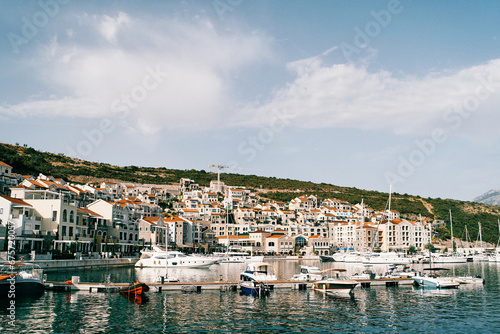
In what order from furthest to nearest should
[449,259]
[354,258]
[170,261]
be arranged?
[354,258]
[449,259]
[170,261]

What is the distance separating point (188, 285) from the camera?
131 feet

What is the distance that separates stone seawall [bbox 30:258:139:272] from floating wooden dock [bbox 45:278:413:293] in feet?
54.5

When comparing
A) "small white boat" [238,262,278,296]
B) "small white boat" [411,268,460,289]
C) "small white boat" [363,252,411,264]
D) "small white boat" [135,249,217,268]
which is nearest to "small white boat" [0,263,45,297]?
"small white boat" [238,262,278,296]

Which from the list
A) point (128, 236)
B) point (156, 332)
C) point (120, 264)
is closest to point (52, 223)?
point (120, 264)

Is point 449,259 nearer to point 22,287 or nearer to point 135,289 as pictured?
point 135,289

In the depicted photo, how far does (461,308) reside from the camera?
105ft

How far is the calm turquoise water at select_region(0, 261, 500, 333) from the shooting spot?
80.5ft

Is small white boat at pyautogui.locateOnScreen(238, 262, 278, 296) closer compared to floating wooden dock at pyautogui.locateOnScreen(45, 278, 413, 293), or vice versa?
floating wooden dock at pyautogui.locateOnScreen(45, 278, 413, 293)

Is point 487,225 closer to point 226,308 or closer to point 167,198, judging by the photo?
point 167,198

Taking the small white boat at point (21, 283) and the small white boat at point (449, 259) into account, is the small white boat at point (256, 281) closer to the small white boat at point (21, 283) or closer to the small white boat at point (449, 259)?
the small white boat at point (21, 283)

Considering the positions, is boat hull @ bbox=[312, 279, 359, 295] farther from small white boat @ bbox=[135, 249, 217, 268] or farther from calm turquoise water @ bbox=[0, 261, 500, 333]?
small white boat @ bbox=[135, 249, 217, 268]

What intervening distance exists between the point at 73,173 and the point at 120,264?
10816cm

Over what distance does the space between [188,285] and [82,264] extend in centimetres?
2669

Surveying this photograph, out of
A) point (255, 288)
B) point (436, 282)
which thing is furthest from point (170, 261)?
point (436, 282)
